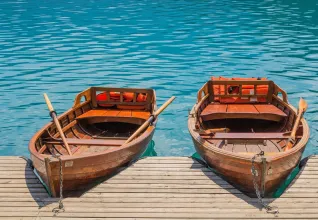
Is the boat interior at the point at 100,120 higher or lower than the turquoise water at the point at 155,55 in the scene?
higher

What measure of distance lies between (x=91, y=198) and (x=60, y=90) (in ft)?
37.3

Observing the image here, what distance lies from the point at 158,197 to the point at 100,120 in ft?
14.4

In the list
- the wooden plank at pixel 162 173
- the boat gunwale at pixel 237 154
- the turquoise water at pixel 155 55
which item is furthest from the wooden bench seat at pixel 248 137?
the turquoise water at pixel 155 55

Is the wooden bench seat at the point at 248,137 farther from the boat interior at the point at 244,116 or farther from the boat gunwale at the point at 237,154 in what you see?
the boat gunwale at the point at 237,154

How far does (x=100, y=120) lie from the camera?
12.8 metres

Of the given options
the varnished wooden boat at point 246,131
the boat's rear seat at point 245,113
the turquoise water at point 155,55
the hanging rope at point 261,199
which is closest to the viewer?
the hanging rope at point 261,199

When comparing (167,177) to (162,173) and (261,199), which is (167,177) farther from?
(261,199)

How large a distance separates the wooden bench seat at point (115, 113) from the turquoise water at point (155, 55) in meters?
1.45

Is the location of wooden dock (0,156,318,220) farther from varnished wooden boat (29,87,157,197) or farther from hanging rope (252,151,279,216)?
varnished wooden boat (29,87,157,197)

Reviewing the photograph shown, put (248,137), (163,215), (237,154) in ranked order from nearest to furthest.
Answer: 1. (163,215)
2. (237,154)
3. (248,137)

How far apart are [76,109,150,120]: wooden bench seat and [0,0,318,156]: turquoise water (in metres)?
1.45

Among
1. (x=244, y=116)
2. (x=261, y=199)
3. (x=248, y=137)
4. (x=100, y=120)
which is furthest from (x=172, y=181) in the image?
(x=100, y=120)

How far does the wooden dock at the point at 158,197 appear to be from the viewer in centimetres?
838

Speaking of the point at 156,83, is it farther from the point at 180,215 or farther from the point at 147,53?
the point at 180,215
